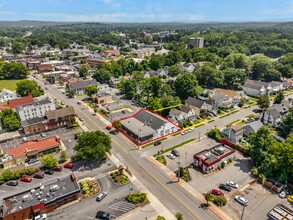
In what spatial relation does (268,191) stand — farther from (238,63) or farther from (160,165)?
(238,63)

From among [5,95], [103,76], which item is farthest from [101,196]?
[103,76]

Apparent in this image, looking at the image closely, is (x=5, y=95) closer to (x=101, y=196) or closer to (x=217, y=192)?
(x=101, y=196)

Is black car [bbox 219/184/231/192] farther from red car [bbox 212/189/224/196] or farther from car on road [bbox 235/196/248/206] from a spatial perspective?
car on road [bbox 235/196/248/206]

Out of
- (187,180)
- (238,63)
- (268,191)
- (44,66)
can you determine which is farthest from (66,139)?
(238,63)

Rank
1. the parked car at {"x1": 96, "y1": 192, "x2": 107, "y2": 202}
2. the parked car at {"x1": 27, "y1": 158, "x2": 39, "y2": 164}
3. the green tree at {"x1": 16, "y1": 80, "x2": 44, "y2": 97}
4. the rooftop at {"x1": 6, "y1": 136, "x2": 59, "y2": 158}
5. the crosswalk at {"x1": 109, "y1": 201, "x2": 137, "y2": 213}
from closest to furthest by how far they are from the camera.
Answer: the crosswalk at {"x1": 109, "y1": 201, "x2": 137, "y2": 213}
the parked car at {"x1": 96, "y1": 192, "x2": 107, "y2": 202}
the parked car at {"x1": 27, "y1": 158, "x2": 39, "y2": 164}
the rooftop at {"x1": 6, "y1": 136, "x2": 59, "y2": 158}
the green tree at {"x1": 16, "y1": 80, "x2": 44, "y2": 97}

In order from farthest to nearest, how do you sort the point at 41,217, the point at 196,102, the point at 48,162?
the point at 196,102 < the point at 48,162 < the point at 41,217

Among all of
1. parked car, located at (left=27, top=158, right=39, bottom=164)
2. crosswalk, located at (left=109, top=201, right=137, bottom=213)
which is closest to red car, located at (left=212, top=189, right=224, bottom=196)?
crosswalk, located at (left=109, top=201, right=137, bottom=213)
